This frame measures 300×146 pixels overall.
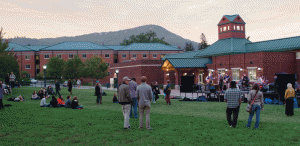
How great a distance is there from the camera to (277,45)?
42750 mm

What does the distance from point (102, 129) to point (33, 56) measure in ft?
297

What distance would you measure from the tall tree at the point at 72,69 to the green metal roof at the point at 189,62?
36635 mm

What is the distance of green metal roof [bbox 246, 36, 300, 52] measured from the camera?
3968 cm

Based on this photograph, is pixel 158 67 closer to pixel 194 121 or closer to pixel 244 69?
pixel 244 69

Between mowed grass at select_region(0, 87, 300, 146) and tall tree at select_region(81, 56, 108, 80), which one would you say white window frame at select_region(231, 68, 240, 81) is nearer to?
mowed grass at select_region(0, 87, 300, 146)

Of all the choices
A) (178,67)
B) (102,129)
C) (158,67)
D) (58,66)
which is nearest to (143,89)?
(102,129)

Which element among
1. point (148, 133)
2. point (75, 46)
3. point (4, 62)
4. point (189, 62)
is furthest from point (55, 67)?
point (148, 133)

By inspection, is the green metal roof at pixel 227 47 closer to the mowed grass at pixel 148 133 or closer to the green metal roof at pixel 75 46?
the mowed grass at pixel 148 133

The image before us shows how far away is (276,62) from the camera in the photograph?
37.9m

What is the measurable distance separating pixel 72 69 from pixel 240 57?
163 ft

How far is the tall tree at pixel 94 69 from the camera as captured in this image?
242 ft

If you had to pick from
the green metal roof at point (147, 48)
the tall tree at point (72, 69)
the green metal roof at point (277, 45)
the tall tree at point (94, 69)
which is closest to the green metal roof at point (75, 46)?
the green metal roof at point (147, 48)

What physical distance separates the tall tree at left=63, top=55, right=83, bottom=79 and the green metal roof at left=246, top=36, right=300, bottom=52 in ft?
153

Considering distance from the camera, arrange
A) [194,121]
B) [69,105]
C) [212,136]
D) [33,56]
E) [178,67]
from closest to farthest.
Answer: [212,136]
[194,121]
[69,105]
[178,67]
[33,56]
